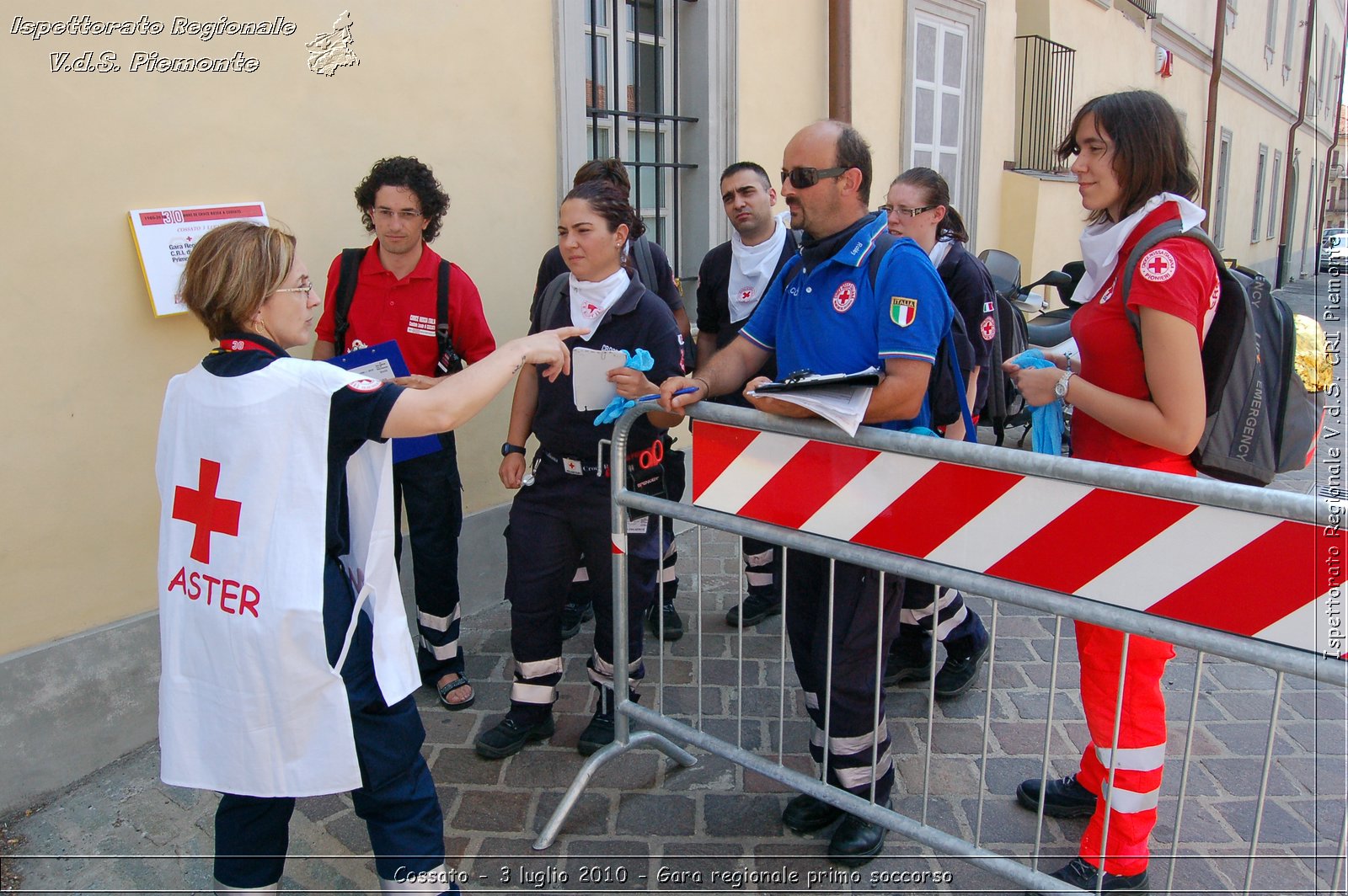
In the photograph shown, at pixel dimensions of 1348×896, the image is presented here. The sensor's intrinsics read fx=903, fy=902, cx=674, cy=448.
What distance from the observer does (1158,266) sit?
220 centimetres

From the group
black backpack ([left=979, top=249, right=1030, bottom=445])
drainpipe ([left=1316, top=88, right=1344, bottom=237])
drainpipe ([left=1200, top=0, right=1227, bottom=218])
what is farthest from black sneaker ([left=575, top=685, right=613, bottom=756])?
drainpipe ([left=1200, top=0, right=1227, bottom=218])

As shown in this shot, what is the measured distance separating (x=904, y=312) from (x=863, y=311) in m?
0.14

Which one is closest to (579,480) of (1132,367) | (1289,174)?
(1132,367)

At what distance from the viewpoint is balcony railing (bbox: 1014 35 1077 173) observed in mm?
10227

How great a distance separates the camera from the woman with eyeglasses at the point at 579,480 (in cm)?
313

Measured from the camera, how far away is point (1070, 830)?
9.47 ft

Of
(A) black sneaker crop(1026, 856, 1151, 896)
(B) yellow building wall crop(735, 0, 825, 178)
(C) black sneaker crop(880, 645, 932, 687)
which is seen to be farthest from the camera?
(B) yellow building wall crop(735, 0, 825, 178)

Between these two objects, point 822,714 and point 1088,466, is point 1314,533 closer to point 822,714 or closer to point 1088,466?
point 1088,466

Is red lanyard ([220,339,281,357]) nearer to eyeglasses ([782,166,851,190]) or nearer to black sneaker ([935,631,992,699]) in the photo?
eyeglasses ([782,166,851,190])

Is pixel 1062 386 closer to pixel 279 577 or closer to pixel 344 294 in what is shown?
pixel 279 577

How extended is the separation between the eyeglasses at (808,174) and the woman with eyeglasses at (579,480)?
0.80 meters

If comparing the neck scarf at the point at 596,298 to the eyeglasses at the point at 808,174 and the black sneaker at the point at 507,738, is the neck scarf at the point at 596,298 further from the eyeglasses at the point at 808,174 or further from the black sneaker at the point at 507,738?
the black sneaker at the point at 507,738

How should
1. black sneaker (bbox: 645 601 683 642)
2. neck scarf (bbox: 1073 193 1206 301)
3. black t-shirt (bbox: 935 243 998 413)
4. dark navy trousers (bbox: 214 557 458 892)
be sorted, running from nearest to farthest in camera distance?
dark navy trousers (bbox: 214 557 458 892)
neck scarf (bbox: 1073 193 1206 301)
black t-shirt (bbox: 935 243 998 413)
black sneaker (bbox: 645 601 683 642)

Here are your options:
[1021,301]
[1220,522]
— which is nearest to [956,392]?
[1220,522]
